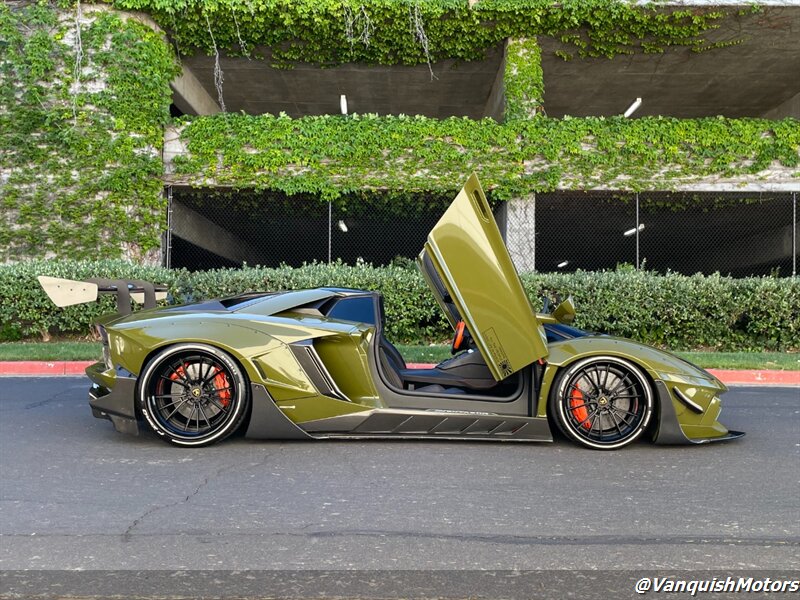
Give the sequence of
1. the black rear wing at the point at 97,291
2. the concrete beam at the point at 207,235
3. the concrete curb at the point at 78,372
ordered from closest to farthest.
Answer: the black rear wing at the point at 97,291, the concrete curb at the point at 78,372, the concrete beam at the point at 207,235

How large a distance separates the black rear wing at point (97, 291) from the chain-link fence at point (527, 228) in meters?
7.60

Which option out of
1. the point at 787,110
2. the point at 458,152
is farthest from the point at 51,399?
the point at 787,110

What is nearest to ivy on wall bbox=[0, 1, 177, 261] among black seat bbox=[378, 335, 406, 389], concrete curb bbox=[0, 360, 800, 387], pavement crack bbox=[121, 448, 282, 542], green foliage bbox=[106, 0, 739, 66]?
green foliage bbox=[106, 0, 739, 66]

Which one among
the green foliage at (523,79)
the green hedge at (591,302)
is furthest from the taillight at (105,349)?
the green foliage at (523,79)

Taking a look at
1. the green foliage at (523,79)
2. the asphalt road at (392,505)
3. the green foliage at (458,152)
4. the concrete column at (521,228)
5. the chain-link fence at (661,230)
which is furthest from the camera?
the chain-link fence at (661,230)

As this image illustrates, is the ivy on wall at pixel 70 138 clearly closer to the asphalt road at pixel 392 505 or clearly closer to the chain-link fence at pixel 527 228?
the chain-link fence at pixel 527 228

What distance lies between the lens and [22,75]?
1355 cm

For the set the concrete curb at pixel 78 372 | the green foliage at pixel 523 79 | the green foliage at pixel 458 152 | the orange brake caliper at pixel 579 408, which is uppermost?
the green foliage at pixel 523 79

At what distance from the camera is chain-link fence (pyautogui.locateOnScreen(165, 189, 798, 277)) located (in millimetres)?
14852

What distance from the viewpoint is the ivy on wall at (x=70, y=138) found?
1352 centimetres

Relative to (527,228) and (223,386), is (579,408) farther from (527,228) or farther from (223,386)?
(527,228)

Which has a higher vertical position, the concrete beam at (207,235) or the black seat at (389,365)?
the concrete beam at (207,235)

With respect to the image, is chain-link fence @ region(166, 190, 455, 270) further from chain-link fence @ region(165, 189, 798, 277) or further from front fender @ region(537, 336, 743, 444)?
front fender @ region(537, 336, 743, 444)

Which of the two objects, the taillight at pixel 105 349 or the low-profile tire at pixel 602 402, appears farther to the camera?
the taillight at pixel 105 349
